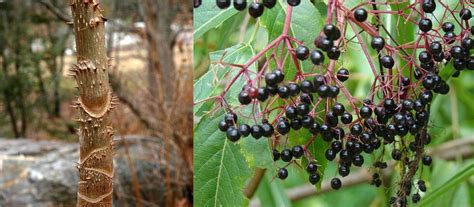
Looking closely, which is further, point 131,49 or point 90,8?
point 131,49

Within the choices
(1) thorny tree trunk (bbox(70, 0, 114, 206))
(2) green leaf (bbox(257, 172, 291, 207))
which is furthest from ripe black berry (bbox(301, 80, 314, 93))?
(2) green leaf (bbox(257, 172, 291, 207))

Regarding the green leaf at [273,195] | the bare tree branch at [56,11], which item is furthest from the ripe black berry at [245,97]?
the bare tree branch at [56,11]

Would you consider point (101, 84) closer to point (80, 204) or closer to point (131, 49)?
point (80, 204)

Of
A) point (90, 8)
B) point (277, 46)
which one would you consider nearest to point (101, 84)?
point (90, 8)

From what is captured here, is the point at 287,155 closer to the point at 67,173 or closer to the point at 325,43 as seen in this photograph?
the point at 325,43

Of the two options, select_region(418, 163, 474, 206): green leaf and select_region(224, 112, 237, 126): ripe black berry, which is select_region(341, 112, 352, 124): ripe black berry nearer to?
select_region(224, 112, 237, 126): ripe black berry

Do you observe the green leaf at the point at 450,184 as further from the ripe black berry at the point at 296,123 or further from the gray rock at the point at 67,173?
the gray rock at the point at 67,173
